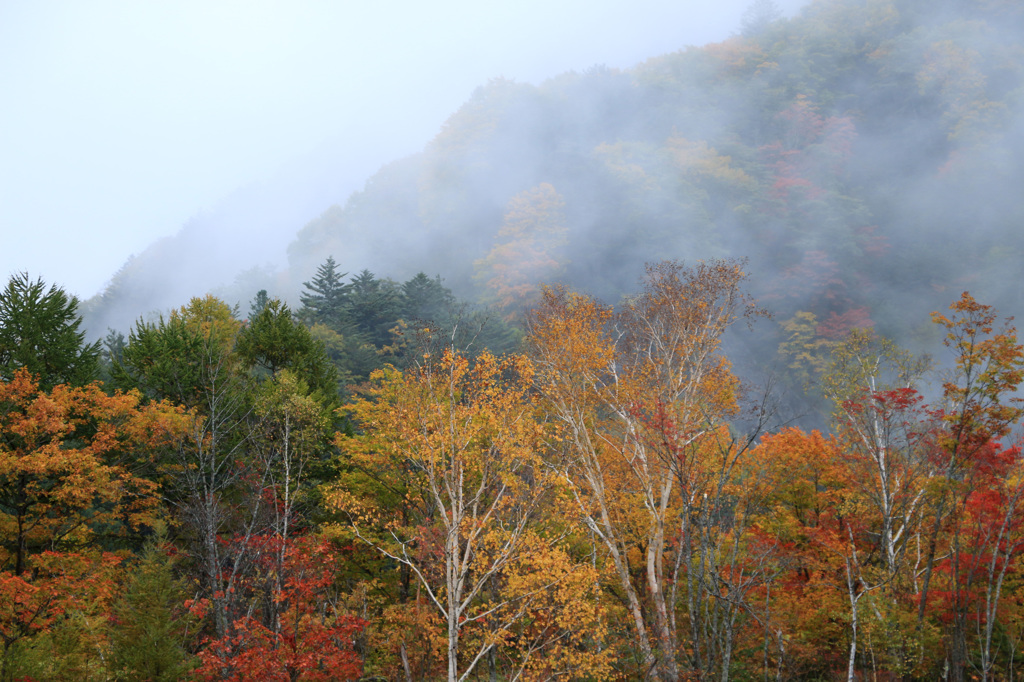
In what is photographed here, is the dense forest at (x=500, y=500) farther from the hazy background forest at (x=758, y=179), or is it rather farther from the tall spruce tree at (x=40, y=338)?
the hazy background forest at (x=758, y=179)

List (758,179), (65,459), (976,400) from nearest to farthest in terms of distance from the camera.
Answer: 1. (976,400)
2. (65,459)
3. (758,179)

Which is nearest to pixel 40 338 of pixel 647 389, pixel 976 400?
pixel 647 389

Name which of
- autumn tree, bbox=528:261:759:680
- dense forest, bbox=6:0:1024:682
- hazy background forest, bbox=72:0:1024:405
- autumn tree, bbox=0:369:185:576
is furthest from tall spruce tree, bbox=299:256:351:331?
autumn tree, bbox=528:261:759:680

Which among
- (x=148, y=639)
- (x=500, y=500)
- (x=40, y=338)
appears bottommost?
(x=148, y=639)

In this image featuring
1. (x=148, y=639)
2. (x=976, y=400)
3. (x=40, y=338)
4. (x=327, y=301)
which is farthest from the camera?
(x=327, y=301)

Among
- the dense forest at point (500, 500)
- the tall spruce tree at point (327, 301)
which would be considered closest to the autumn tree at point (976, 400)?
the dense forest at point (500, 500)

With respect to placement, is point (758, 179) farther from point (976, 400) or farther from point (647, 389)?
point (976, 400)

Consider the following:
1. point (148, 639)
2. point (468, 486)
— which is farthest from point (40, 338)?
point (468, 486)

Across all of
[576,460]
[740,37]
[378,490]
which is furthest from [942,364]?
[740,37]

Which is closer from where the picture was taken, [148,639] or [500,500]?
[148,639]

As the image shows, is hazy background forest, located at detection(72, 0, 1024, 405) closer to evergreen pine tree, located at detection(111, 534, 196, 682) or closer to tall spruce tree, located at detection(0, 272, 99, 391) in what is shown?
tall spruce tree, located at detection(0, 272, 99, 391)

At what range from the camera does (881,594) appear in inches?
623

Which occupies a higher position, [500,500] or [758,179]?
[758,179]

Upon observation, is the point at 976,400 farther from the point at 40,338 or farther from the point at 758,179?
the point at 758,179
